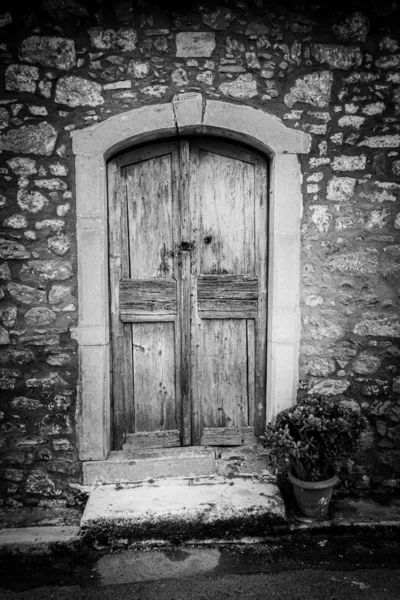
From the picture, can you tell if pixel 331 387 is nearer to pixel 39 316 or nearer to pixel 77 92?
pixel 39 316

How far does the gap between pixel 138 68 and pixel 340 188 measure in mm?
1644

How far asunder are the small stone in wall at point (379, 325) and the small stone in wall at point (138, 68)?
7.68ft

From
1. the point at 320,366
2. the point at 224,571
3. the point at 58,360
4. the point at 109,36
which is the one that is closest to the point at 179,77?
the point at 109,36

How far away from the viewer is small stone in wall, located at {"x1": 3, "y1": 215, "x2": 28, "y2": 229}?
296 centimetres

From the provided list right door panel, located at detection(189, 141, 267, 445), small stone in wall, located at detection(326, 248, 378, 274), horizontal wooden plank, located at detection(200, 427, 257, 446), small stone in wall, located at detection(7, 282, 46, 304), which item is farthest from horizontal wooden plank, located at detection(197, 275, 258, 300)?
small stone in wall, located at detection(7, 282, 46, 304)

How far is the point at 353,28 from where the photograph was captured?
9.68ft

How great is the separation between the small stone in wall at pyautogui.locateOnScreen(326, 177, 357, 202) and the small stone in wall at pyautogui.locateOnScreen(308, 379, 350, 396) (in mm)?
1326

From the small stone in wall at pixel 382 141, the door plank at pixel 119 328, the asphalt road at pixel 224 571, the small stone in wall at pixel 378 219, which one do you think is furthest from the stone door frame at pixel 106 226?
the asphalt road at pixel 224 571

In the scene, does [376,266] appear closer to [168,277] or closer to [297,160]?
[297,160]

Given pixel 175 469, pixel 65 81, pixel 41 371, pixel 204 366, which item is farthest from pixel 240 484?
pixel 65 81

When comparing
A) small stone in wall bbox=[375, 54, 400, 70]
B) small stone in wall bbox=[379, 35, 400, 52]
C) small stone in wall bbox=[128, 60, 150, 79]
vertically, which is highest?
small stone in wall bbox=[379, 35, 400, 52]

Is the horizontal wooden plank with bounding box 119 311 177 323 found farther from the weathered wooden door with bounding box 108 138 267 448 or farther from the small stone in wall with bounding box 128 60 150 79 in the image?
the small stone in wall with bounding box 128 60 150 79

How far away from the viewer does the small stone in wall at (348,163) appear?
3.02 m

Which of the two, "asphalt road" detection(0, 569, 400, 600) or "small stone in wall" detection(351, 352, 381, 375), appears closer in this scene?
"asphalt road" detection(0, 569, 400, 600)
